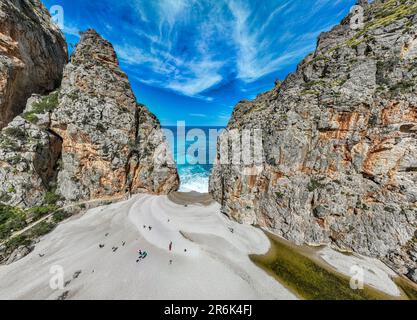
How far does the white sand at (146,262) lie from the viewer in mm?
12008

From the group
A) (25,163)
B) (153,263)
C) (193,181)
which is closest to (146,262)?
(153,263)

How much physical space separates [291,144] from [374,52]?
14.1 meters

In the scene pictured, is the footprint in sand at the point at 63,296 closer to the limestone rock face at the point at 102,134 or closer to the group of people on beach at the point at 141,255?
the group of people on beach at the point at 141,255

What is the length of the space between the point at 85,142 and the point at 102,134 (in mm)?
3020

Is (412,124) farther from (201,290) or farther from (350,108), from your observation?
(201,290)

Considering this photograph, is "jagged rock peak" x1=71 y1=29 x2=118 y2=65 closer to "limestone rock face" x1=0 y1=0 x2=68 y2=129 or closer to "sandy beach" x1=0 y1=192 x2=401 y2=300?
"limestone rock face" x1=0 y1=0 x2=68 y2=129

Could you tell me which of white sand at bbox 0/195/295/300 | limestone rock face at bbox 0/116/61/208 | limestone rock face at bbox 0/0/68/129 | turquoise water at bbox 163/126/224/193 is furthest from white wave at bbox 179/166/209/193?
limestone rock face at bbox 0/0/68/129

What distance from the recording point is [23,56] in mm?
22797

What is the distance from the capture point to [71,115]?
88.1 feet

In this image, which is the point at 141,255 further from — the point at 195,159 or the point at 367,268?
the point at 195,159

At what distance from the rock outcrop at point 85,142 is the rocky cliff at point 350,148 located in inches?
909

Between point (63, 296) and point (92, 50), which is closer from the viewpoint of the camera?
point (63, 296)

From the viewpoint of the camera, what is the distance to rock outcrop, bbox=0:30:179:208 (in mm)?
21562
